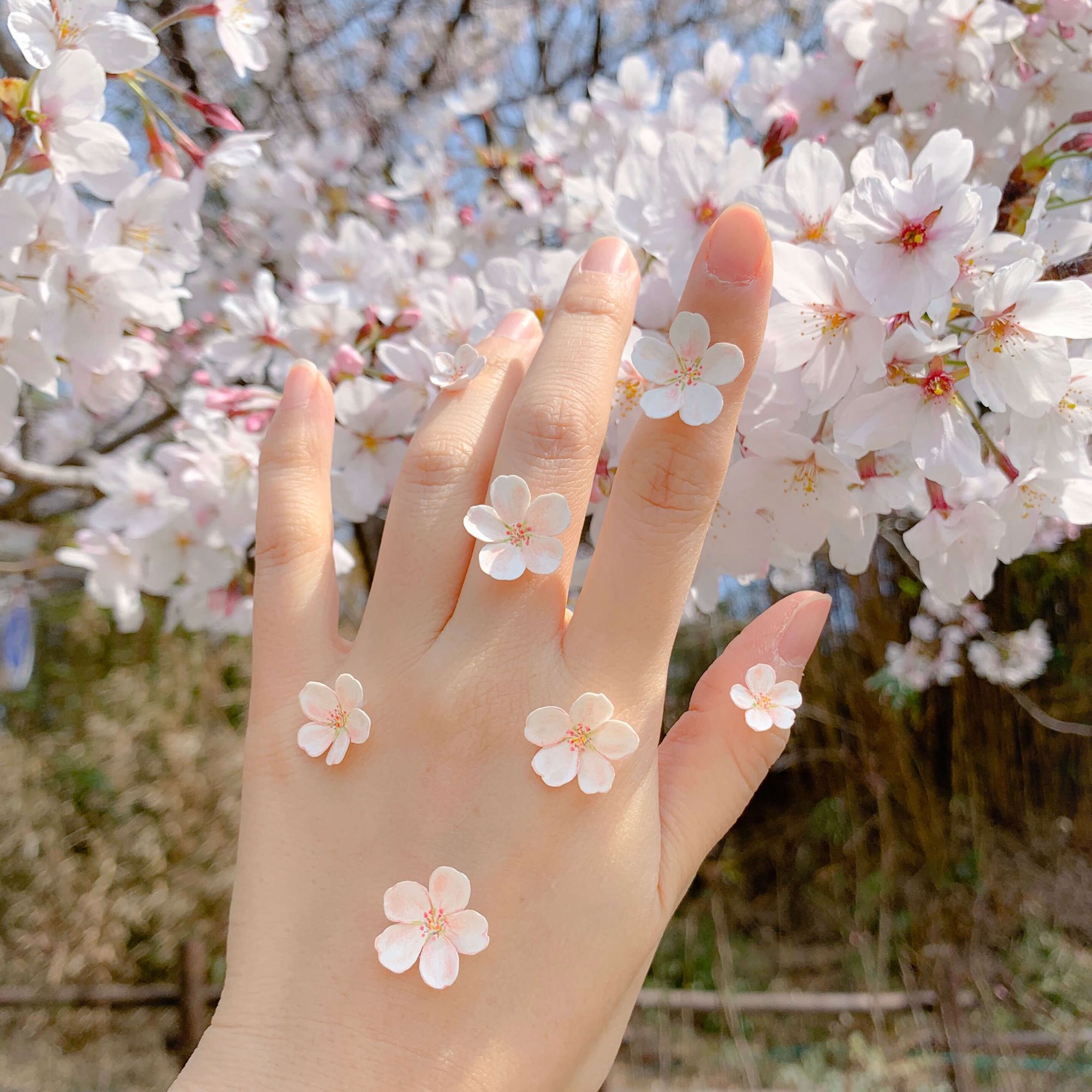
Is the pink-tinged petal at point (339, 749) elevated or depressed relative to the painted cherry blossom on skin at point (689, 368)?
depressed

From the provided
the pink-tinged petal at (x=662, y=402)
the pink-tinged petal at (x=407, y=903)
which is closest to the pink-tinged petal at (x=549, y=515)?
the pink-tinged petal at (x=662, y=402)

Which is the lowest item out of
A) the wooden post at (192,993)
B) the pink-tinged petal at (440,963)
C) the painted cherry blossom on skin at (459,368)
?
the wooden post at (192,993)

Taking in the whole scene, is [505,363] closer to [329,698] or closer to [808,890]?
[329,698]

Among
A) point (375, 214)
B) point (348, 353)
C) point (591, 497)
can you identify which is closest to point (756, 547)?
point (591, 497)

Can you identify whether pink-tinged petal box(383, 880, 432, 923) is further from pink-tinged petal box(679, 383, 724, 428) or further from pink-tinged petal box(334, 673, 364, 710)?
pink-tinged petal box(679, 383, 724, 428)

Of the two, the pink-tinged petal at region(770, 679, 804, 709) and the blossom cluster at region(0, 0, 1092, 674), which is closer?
the blossom cluster at region(0, 0, 1092, 674)

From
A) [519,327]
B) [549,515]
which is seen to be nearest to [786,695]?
[549,515]

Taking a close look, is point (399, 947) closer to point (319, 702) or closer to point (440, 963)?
point (440, 963)

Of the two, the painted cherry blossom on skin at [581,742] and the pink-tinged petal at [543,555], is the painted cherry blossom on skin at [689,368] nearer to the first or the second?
the pink-tinged petal at [543,555]

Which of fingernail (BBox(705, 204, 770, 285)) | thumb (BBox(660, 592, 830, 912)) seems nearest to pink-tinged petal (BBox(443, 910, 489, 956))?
thumb (BBox(660, 592, 830, 912))
